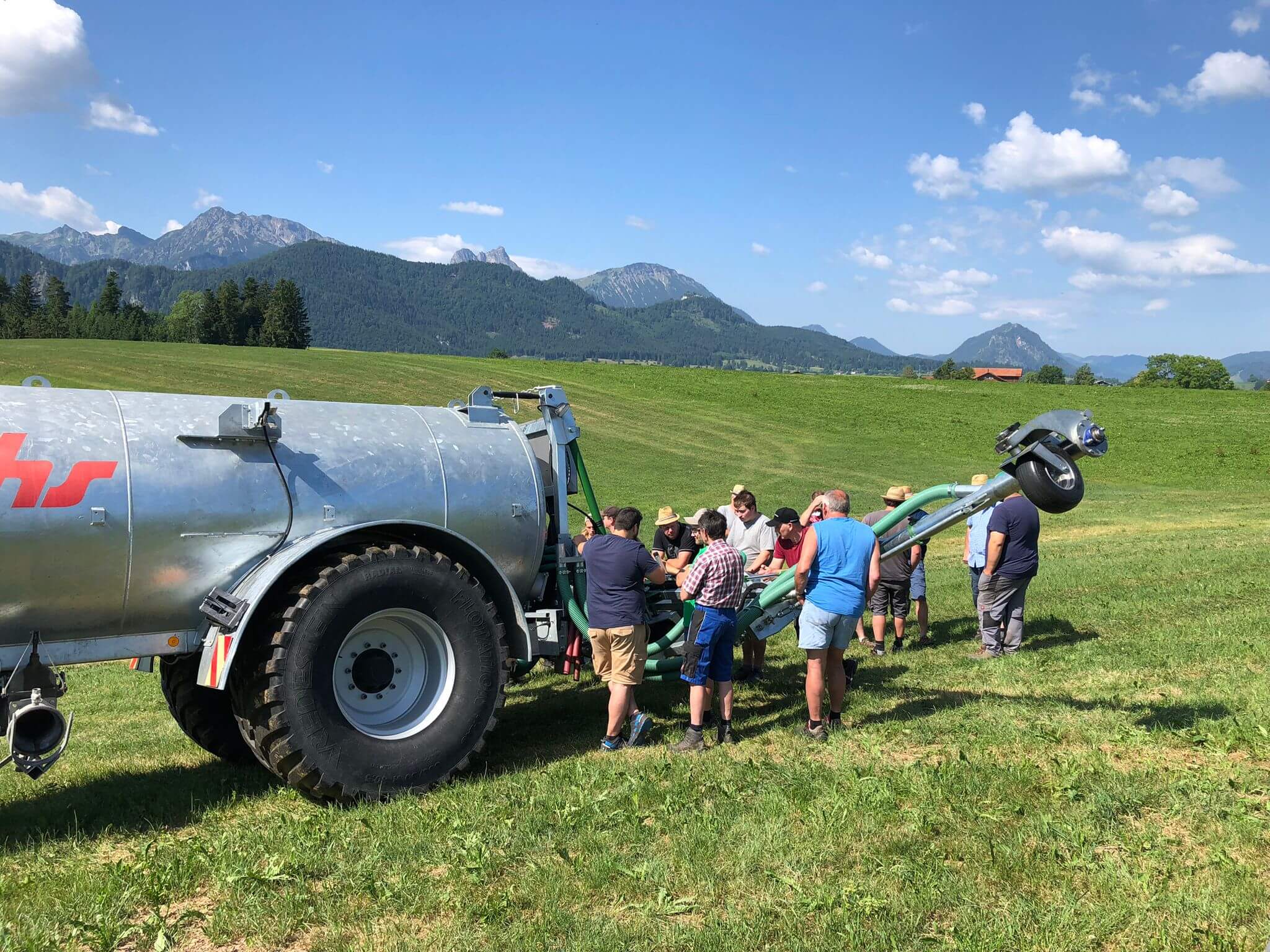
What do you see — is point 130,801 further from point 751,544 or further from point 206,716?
point 751,544

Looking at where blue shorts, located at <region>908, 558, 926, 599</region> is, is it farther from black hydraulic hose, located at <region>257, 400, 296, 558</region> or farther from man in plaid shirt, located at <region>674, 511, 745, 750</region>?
black hydraulic hose, located at <region>257, 400, 296, 558</region>

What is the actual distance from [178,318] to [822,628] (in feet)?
428

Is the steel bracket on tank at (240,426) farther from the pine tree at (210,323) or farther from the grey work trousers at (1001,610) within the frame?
the pine tree at (210,323)

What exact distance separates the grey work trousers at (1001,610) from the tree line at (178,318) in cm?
8893

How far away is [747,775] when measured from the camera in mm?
6305

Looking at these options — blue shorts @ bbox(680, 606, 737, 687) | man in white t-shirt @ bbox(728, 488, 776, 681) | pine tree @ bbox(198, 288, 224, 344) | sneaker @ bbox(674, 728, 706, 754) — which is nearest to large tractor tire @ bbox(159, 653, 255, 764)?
sneaker @ bbox(674, 728, 706, 754)

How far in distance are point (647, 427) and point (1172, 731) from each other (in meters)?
39.0

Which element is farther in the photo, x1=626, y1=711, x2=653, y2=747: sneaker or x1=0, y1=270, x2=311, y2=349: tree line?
x1=0, y1=270, x2=311, y2=349: tree line

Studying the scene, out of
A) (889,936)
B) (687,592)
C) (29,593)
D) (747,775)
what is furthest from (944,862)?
(29,593)

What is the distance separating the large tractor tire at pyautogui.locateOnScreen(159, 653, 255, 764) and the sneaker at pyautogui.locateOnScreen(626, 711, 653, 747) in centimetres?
275

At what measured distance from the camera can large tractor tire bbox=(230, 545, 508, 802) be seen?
18.1 feet

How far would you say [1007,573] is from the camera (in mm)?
10383

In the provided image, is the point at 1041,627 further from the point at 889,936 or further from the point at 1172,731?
the point at 889,936

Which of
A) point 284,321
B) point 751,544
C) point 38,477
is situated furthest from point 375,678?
point 284,321
